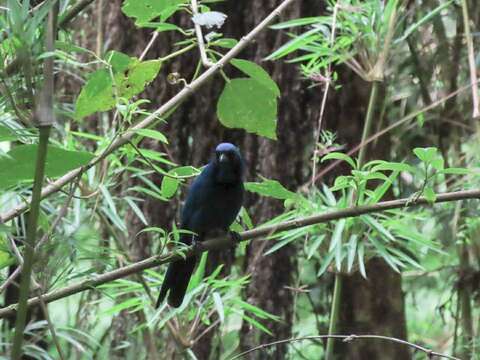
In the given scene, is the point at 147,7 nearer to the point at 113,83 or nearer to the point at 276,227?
the point at 113,83

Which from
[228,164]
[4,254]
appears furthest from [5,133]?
[228,164]

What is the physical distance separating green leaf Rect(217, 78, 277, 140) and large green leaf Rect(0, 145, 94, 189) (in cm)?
44

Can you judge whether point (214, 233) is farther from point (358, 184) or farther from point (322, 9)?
point (358, 184)

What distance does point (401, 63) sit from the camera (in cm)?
384

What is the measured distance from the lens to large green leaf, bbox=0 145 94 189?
48.6 inches

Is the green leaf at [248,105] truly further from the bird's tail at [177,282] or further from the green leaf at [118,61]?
the bird's tail at [177,282]

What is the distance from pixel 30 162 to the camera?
125 cm

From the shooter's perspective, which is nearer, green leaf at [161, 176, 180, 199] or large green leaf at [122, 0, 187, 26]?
large green leaf at [122, 0, 187, 26]

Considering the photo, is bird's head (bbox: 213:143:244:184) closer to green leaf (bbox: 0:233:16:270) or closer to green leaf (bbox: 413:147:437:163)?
green leaf (bbox: 0:233:16:270)

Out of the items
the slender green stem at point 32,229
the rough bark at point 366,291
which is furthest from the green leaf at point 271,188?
the rough bark at point 366,291

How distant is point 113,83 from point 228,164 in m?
1.53

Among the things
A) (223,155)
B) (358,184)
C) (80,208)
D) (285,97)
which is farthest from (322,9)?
(358,184)

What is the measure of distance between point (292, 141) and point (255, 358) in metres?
0.95

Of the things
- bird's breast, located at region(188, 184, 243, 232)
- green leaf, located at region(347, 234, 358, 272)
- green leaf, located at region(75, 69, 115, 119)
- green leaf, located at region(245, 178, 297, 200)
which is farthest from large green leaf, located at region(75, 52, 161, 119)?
bird's breast, located at region(188, 184, 243, 232)
